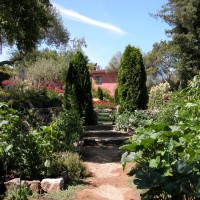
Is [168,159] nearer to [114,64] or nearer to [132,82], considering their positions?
[132,82]

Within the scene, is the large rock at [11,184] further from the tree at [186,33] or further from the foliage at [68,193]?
the tree at [186,33]

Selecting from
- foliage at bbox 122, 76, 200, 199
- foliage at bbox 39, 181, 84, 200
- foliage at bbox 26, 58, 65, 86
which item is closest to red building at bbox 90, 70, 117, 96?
foliage at bbox 26, 58, 65, 86

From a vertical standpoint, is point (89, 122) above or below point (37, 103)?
below

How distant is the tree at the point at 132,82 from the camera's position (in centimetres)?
1011

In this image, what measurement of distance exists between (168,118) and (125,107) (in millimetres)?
4666

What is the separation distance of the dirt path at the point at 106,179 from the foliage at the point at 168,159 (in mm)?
1743

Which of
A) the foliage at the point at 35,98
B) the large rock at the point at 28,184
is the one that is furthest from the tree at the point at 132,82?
the large rock at the point at 28,184

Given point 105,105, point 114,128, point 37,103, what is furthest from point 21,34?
point 105,105

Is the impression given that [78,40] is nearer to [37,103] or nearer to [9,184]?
[37,103]

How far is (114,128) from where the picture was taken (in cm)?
1011

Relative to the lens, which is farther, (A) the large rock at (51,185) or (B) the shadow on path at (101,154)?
(B) the shadow on path at (101,154)

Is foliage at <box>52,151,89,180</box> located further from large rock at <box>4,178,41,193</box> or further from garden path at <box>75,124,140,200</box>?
large rock at <box>4,178,41,193</box>

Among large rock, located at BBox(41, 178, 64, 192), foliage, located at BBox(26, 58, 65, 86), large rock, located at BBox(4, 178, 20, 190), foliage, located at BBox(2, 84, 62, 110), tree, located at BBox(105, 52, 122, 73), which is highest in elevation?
tree, located at BBox(105, 52, 122, 73)

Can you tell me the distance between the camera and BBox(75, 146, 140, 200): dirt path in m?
4.53
